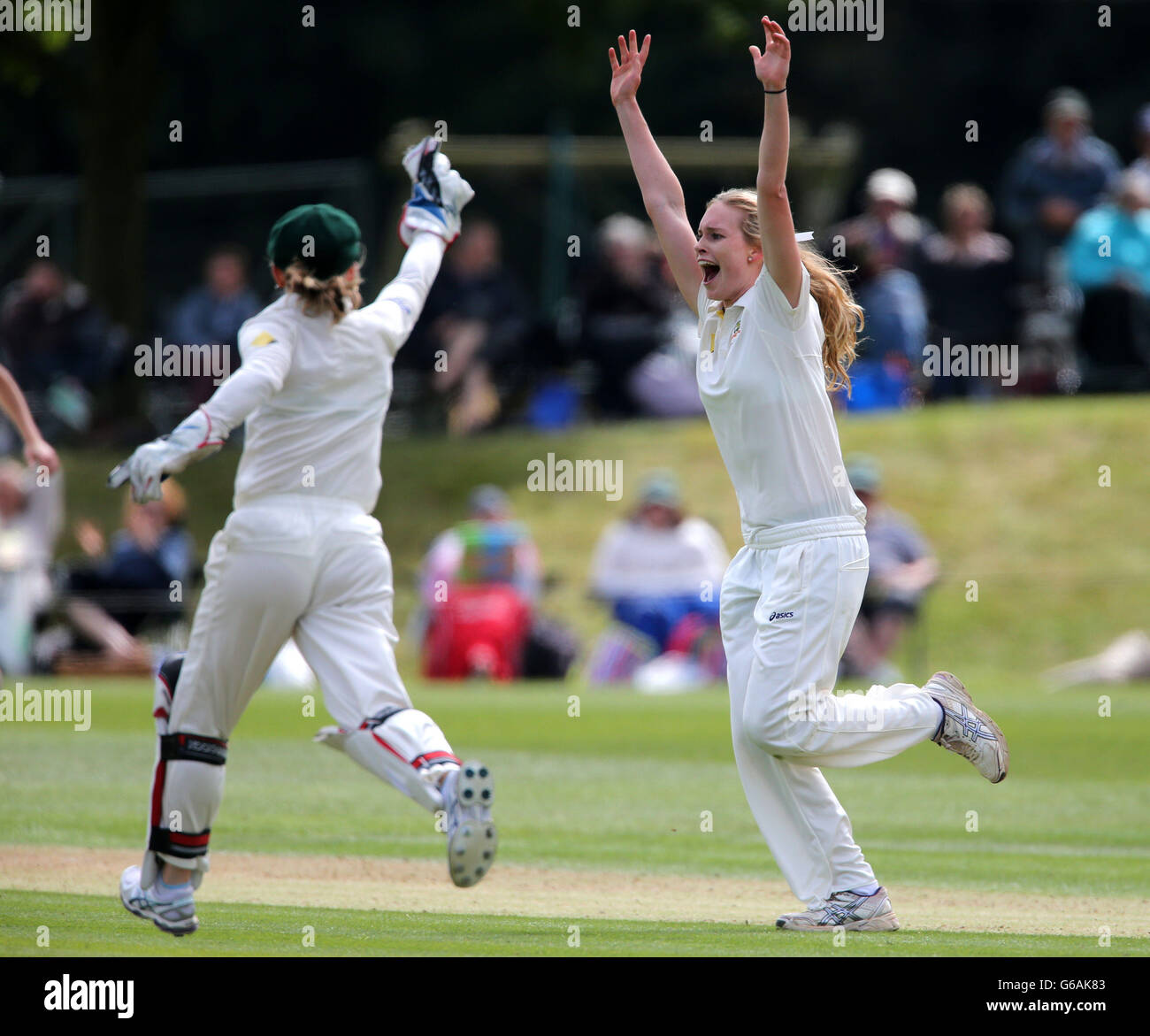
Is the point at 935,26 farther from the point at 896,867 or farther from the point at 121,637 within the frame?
the point at 896,867

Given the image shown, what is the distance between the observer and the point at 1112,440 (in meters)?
21.2

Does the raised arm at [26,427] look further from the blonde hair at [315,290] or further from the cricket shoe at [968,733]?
the cricket shoe at [968,733]

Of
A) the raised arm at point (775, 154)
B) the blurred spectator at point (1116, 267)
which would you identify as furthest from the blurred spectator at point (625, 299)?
the raised arm at point (775, 154)

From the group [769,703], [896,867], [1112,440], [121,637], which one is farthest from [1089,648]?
[769,703]

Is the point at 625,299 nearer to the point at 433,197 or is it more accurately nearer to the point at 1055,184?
the point at 1055,184

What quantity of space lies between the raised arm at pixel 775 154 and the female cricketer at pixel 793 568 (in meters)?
0.01

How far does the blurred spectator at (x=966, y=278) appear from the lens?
68.1 feet

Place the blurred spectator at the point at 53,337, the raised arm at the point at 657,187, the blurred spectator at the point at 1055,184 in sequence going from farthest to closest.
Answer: the blurred spectator at the point at 53,337
the blurred spectator at the point at 1055,184
the raised arm at the point at 657,187

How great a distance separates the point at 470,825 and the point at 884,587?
11340mm

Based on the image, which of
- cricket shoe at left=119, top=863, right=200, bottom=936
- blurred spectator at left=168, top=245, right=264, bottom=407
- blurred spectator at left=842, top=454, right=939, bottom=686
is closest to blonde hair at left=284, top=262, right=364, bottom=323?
cricket shoe at left=119, top=863, right=200, bottom=936

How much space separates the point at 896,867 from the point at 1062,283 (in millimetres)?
12944

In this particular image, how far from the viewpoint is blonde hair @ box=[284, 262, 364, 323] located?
7.30 m

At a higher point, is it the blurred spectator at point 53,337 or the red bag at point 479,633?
the blurred spectator at point 53,337

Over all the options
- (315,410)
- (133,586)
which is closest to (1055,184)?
(133,586)
